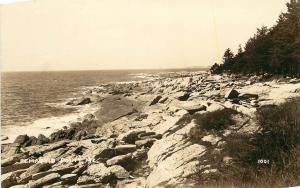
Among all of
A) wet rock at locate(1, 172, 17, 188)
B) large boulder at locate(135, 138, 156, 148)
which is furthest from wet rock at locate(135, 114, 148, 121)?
wet rock at locate(1, 172, 17, 188)

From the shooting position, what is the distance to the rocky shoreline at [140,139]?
440 cm

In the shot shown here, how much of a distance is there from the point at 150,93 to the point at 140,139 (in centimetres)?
54

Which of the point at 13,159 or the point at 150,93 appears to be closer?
the point at 13,159

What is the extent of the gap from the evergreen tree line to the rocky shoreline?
16 centimetres

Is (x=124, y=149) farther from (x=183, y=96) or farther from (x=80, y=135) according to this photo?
(x=183, y=96)

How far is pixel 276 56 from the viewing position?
5027 millimetres

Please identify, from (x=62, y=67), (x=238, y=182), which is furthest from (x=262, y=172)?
(x=62, y=67)

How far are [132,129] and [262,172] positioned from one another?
1574mm

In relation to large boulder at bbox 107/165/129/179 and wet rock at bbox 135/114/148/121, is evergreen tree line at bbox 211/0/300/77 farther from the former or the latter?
large boulder at bbox 107/165/129/179

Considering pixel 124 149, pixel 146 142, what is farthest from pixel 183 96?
pixel 124 149

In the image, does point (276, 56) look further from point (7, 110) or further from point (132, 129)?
point (7, 110)

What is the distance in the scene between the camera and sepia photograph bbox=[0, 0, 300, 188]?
14.4ft

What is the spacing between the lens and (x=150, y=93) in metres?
4.76

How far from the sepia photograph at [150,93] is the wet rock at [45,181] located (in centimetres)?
1
